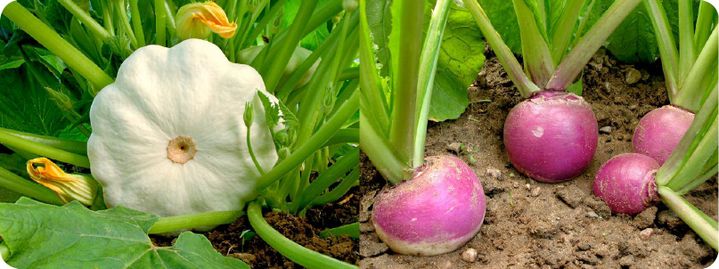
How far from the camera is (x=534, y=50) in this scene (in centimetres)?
66

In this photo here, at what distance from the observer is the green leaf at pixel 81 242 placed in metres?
0.69

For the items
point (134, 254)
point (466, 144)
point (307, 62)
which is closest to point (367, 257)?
point (466, 144)

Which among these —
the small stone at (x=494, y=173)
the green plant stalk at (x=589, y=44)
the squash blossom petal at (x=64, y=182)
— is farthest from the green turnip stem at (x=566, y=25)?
the squash blossom petal at (x=64, y=182)

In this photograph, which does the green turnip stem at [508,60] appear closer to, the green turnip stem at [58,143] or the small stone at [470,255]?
the small stone at [470,255]

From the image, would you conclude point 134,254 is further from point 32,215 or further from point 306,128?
point 306,128

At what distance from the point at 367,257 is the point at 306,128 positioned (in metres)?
0.30

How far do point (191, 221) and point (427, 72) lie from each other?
1.05 feet

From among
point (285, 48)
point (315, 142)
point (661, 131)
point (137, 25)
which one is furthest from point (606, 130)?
point (137, 25)

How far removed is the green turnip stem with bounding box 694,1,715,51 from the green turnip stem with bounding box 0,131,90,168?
0.61 m

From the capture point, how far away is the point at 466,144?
0.64 meters

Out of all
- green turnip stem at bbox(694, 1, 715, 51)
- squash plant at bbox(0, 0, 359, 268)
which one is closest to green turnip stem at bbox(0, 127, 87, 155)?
squash plant at bbox(0, 0, 359, 268)

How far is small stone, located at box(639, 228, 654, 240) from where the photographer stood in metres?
0.58

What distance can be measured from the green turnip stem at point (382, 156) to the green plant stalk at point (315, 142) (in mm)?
149

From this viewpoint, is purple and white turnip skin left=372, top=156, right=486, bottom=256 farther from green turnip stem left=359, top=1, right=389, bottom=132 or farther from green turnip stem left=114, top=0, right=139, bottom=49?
green turnip stem left=114, top=0, right=139, bottom=49
